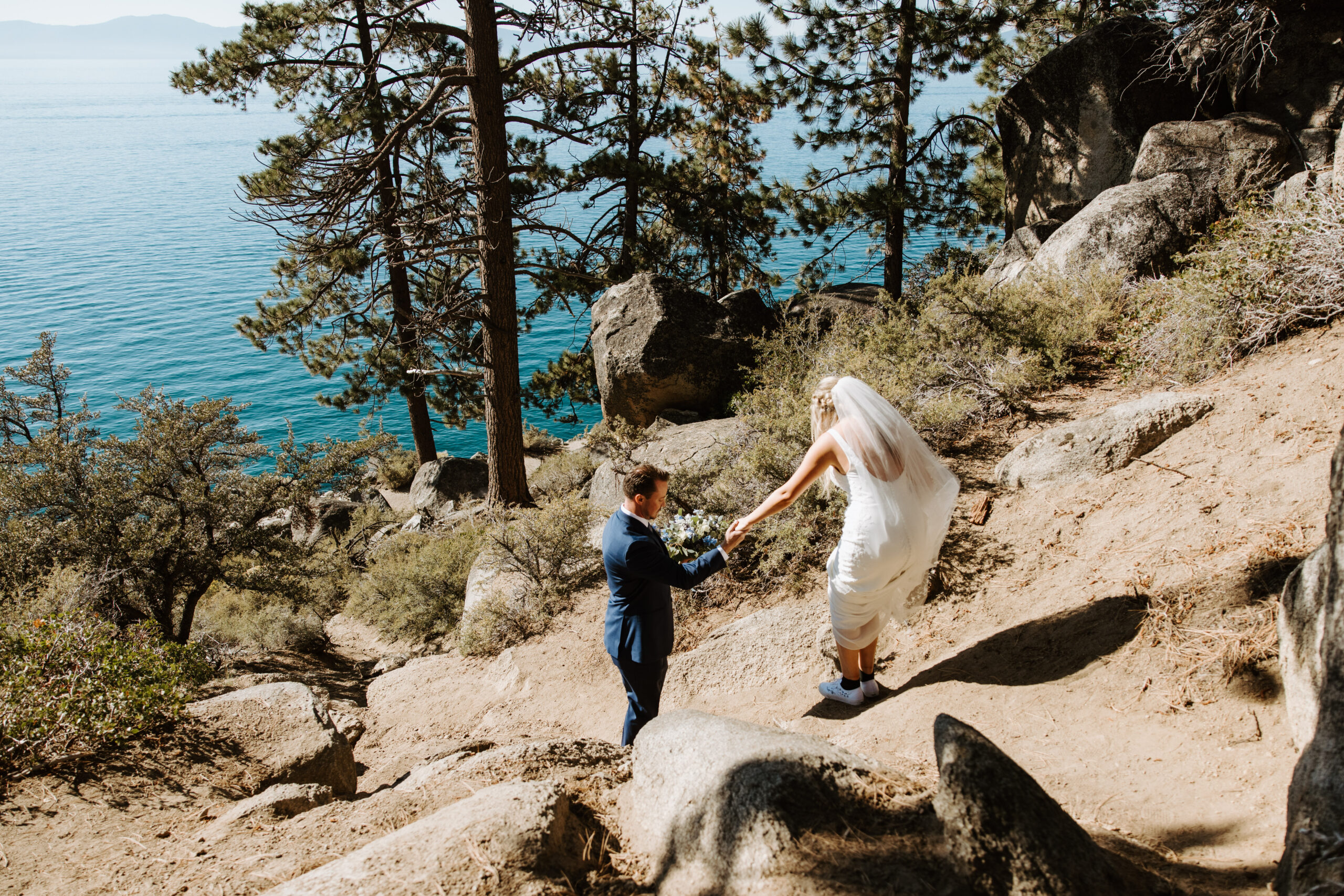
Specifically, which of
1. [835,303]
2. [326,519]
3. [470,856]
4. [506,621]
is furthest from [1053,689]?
[326,519]

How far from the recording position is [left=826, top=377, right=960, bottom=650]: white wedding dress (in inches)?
163

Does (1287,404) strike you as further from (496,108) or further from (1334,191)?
(496,108)

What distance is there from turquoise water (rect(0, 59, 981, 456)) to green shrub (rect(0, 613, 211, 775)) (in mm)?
Answer: 7075

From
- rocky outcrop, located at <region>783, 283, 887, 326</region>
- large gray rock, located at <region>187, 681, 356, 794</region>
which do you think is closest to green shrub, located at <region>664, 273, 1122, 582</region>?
rocky outcrop, located at <region>783, 283, 887, 326</region>

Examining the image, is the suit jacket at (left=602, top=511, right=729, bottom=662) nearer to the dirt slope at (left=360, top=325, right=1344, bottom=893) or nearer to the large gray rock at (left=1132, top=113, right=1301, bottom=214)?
the dirt slope at (left=360, top=325, right=1344, bottom=893)

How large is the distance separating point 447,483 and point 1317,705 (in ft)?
51.0

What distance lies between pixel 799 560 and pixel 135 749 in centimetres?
491

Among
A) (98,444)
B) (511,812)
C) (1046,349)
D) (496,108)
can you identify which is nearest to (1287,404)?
(1046,349)

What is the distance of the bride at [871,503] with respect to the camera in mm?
4145

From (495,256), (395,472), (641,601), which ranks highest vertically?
(495,256)

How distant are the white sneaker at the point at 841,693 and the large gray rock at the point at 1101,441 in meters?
2.52

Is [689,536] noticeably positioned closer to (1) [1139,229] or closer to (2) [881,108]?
(1) [1139,229]

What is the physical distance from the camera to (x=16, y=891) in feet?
10.7

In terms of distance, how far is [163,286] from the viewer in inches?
1624
